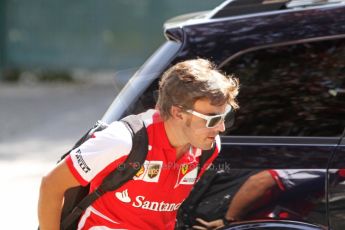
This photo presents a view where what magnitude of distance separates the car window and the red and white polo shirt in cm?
48

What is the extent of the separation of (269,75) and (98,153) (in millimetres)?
1007

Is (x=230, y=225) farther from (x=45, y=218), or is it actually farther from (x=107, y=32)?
(x=107, y=32)

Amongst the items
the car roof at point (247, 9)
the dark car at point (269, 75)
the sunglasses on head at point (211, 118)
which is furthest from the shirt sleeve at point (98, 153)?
the car roof at point (247, 9)

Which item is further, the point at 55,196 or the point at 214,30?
the point at 214,30

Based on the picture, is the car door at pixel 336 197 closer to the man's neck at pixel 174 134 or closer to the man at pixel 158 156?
the man at pixel 158 156

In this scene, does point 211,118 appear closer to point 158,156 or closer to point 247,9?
point 158,156

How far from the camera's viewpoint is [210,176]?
3189 millimetres

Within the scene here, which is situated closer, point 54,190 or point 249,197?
point 54,190

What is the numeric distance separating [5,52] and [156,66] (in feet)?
34.9

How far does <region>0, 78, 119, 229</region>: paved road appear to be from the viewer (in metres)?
6.79

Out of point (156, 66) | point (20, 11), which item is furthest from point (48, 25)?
point (156, 66)

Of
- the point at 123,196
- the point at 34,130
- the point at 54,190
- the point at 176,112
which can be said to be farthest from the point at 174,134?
the point at 34,130

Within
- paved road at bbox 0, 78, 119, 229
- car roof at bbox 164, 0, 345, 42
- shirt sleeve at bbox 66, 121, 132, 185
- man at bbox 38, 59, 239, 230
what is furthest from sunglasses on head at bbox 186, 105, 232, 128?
paved road at bbox 0, 78, 119, 229

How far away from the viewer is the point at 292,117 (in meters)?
3.30
